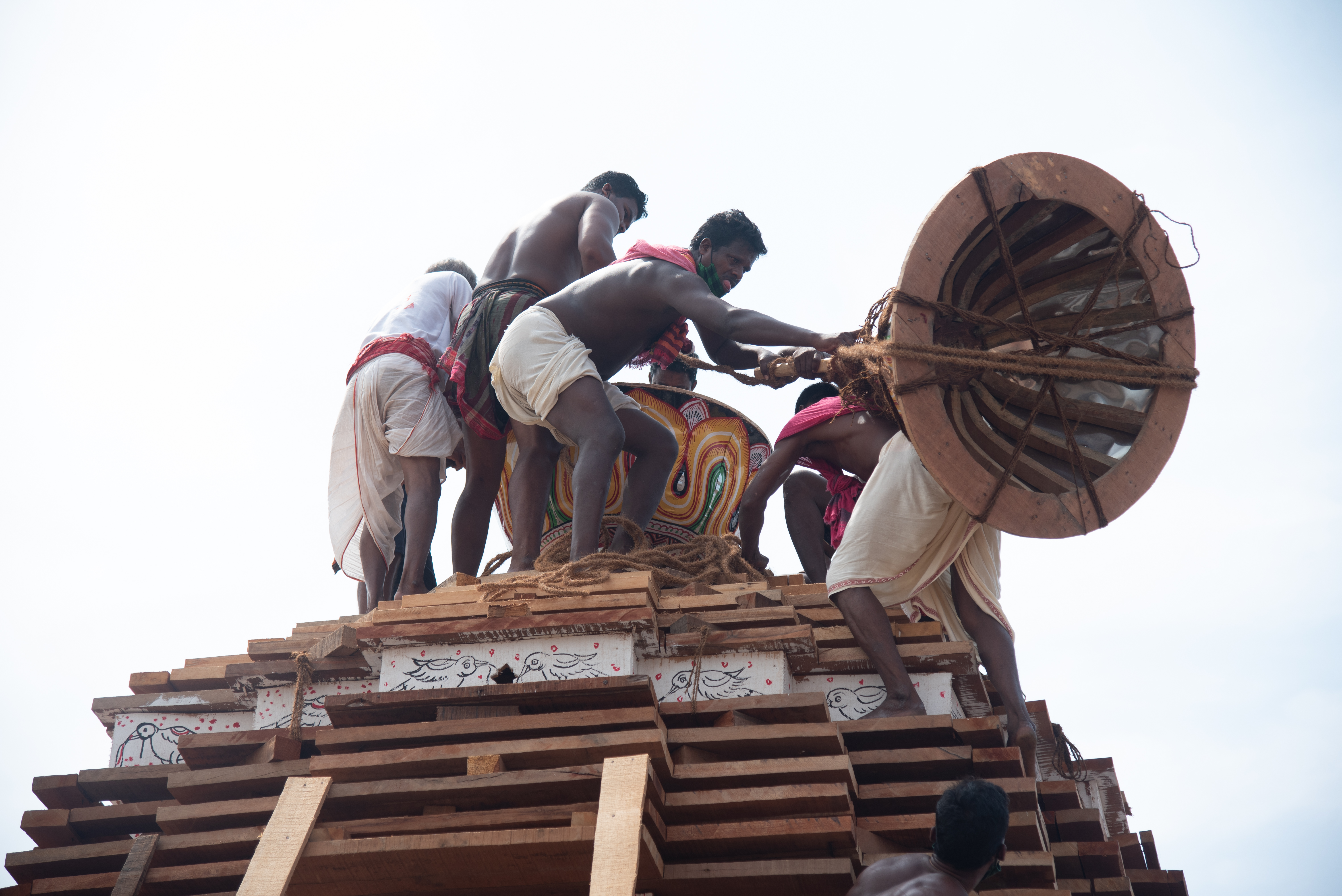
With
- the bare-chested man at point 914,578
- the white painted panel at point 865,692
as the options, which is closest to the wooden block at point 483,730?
the white painted panel at point 865,692

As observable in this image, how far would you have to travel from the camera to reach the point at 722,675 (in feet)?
15.3

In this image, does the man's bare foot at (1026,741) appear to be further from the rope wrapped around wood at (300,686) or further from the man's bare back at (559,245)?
the man's bare back at (559,245)

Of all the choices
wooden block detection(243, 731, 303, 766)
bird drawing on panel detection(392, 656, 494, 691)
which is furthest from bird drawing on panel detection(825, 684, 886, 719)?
wooden block detection(243, 731, 303, 766)

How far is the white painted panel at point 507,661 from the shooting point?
4629 mm

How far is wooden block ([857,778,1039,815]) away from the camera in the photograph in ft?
13.3

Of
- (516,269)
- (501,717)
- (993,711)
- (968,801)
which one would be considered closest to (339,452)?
(516,269)

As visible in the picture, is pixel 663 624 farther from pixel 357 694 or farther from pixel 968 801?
pixel 968 801

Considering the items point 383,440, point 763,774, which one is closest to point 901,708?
point 763,774

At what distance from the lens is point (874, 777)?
4.23 m

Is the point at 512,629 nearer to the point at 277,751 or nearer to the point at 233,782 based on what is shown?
the point at 277,751

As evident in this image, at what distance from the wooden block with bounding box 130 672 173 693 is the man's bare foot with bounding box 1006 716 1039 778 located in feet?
10.9

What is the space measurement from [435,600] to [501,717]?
3.19 ft

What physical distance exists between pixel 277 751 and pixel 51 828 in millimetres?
928

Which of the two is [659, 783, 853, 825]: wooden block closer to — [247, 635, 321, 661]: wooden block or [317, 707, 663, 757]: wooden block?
[317, 707, 663, 757]: wooden block
